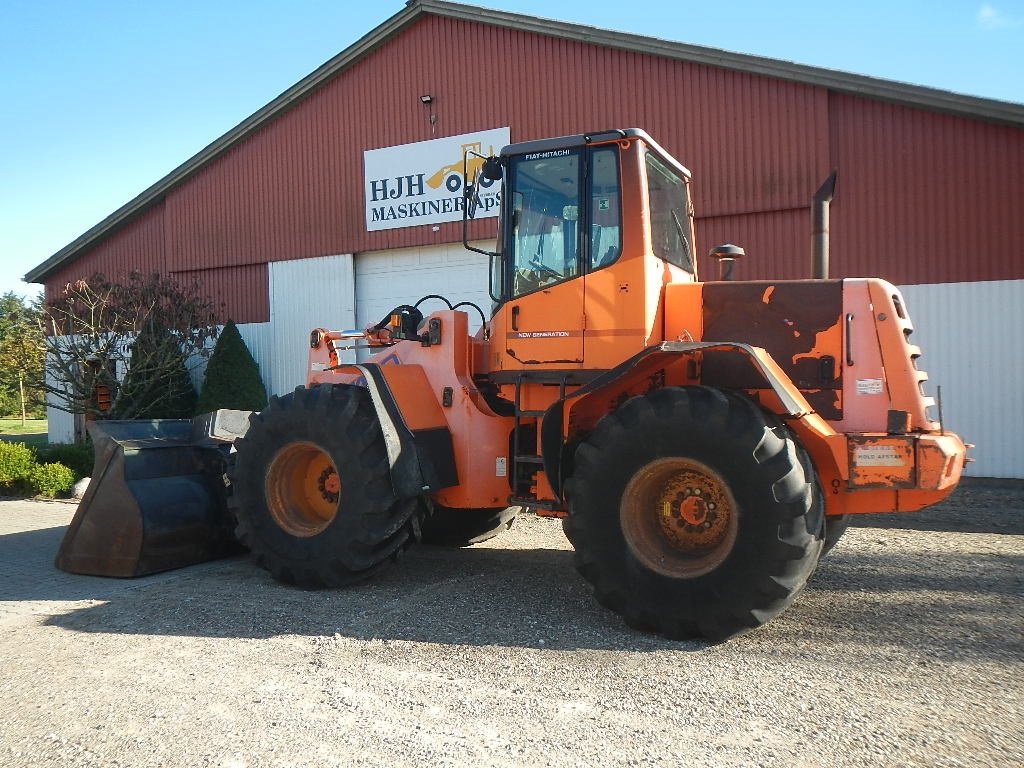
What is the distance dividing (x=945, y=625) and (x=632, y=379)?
7.85ft

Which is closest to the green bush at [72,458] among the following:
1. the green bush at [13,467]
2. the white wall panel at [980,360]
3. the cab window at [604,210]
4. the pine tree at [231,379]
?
the green bush at [13,467]

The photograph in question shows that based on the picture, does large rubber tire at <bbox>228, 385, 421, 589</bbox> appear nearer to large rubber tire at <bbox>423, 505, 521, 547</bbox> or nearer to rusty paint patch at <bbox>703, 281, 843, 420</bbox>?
large rubber tire at <bbox>423, 505, 521, 547</bbox>

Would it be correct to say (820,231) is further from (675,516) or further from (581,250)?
(675,516)

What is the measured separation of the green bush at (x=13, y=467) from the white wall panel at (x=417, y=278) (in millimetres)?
6473

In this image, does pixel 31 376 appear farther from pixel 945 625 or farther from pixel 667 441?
pixel 945 625

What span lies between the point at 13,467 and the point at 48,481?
0.53 meters

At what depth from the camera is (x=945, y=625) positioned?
509 centimetres

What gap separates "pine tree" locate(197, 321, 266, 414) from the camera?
660 inches

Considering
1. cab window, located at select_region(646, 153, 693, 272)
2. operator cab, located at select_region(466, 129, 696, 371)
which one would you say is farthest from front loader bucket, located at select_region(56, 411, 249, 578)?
cab window, located at select_region(646, 153, 693, 272)

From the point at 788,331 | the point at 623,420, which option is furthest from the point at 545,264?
the point at 788,331

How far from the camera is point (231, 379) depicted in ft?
55.5

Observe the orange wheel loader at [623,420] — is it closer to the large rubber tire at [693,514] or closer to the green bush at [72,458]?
the large rubber tire at [693,514]

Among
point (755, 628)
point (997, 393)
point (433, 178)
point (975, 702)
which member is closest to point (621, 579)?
point (755, 628)

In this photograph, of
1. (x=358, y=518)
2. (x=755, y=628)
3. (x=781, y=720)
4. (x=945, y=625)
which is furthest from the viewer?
(x=358, y=518)
